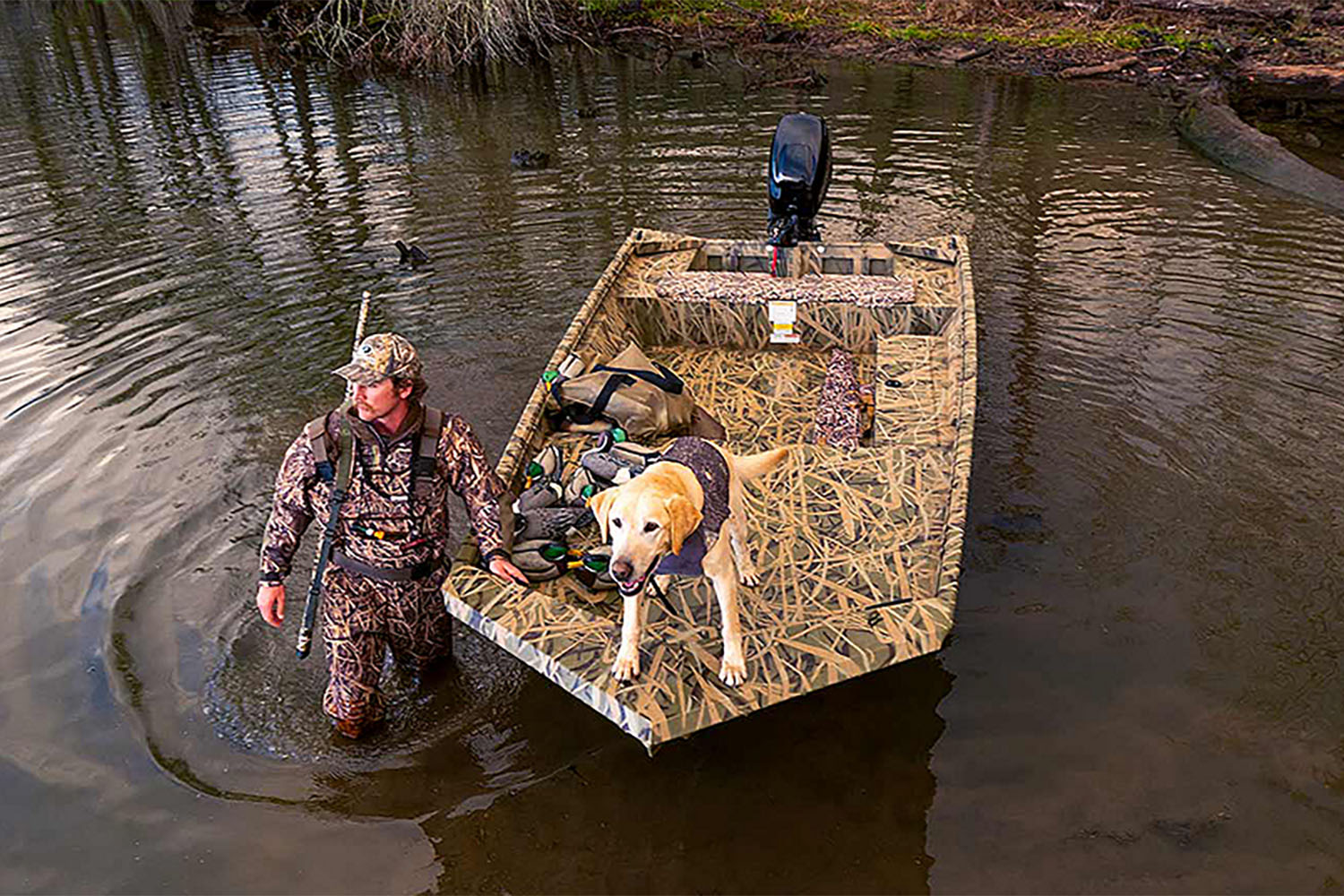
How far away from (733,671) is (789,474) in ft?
6.19

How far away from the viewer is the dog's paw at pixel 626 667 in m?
4.14

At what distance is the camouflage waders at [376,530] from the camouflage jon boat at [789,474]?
0.26 m

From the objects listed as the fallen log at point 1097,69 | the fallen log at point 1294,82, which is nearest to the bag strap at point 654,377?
the fallen log at point 1294,82

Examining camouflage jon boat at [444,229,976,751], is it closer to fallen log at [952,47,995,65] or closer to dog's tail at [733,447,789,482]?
dog's tail at [733,447,789,482]

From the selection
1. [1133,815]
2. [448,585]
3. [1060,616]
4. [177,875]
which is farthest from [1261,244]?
[177,875]

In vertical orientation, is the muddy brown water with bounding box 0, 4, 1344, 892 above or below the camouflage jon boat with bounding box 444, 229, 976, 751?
below

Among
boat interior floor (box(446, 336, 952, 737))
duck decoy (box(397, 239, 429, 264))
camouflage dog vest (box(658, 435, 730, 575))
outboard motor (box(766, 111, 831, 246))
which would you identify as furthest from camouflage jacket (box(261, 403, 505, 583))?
duck decoy (box(397, 239, 429, 264))

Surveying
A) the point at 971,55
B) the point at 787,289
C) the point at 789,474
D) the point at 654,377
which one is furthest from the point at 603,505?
the point at 971,55

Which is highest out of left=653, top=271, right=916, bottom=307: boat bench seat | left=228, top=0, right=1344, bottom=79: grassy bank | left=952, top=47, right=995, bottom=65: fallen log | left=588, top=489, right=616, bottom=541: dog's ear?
left=228, top=0, right=1344, bottom=79: grassy bank

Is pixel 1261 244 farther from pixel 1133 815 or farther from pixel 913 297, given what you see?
pixel 1133 815

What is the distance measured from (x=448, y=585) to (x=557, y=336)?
5.13 metres

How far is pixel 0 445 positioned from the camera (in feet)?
25.2

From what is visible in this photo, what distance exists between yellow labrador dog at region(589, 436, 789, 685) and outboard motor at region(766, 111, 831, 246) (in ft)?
13.6

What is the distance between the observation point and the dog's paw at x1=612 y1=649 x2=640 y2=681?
13.6 feet
